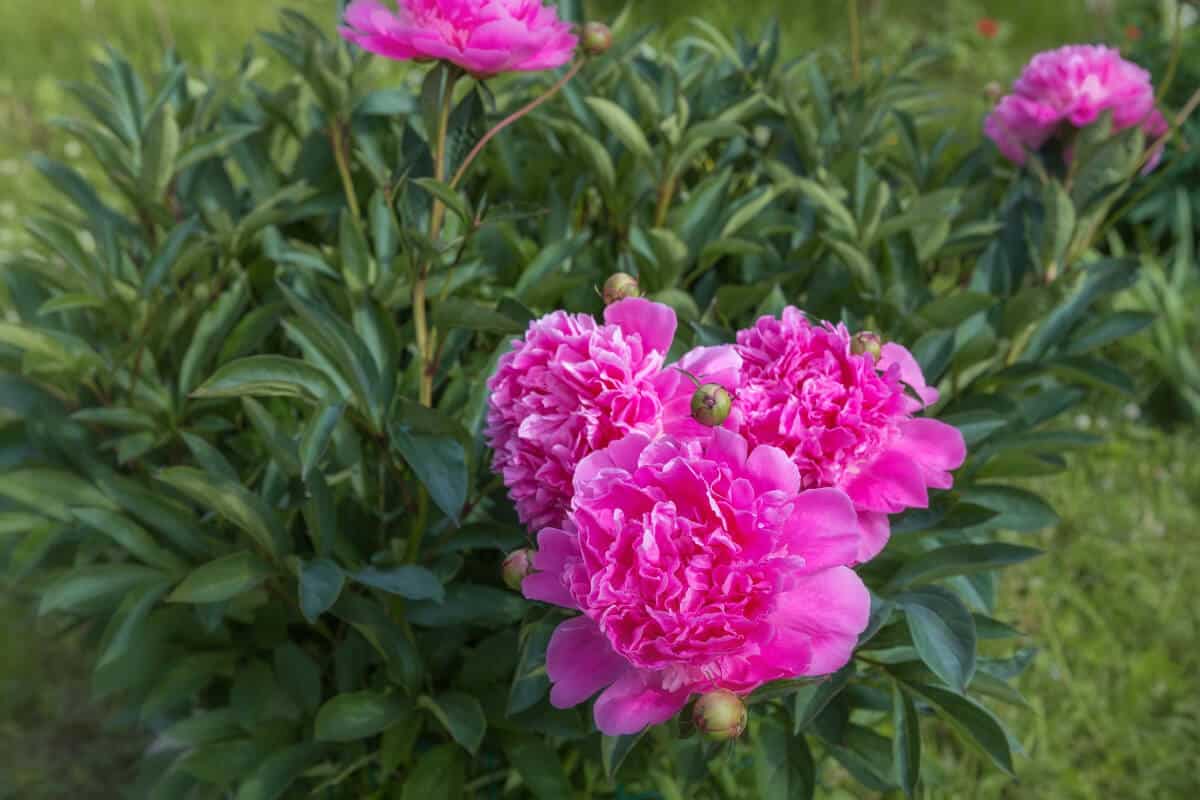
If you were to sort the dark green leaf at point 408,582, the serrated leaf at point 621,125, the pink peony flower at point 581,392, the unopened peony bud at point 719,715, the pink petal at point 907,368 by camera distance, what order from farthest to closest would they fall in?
the serrated leaf at point 621,125 < the dark green leaf at point 408,582 < the pink petal at point 907,368 < the pink peony flower at point 581,392 < the unopened peony bud at point 719,715

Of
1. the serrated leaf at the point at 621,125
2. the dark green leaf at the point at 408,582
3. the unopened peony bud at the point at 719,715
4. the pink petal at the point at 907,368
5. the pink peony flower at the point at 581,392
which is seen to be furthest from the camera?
the serrated leaf at the point at 621,125

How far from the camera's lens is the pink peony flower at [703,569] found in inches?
28.6

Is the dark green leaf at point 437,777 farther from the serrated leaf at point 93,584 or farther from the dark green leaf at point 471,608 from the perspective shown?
the serrated leaf at point 93,584

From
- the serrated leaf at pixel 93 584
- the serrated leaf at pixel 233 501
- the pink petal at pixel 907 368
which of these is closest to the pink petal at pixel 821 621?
the pink petal at pixel 907 368

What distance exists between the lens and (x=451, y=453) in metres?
1.05

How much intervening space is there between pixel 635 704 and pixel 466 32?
54 centimetres

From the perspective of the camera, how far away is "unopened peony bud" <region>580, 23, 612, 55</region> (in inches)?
41.0

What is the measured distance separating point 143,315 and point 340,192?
31 centimetres

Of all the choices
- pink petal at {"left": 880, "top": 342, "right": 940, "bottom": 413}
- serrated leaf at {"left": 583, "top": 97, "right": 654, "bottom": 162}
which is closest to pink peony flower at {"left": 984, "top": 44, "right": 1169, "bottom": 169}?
serrated leaf at {"left": 583, "top": 97, "right": 654, "bottom": 162}

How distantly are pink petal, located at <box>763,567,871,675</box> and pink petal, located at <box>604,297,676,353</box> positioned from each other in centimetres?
21

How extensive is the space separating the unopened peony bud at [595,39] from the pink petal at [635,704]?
1.86 ft

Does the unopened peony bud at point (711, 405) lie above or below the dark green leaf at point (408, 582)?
above

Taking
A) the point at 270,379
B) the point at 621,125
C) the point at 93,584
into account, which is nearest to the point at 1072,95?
the point at 621,125

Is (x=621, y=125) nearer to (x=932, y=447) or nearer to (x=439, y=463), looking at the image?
(x=439, y=463)
